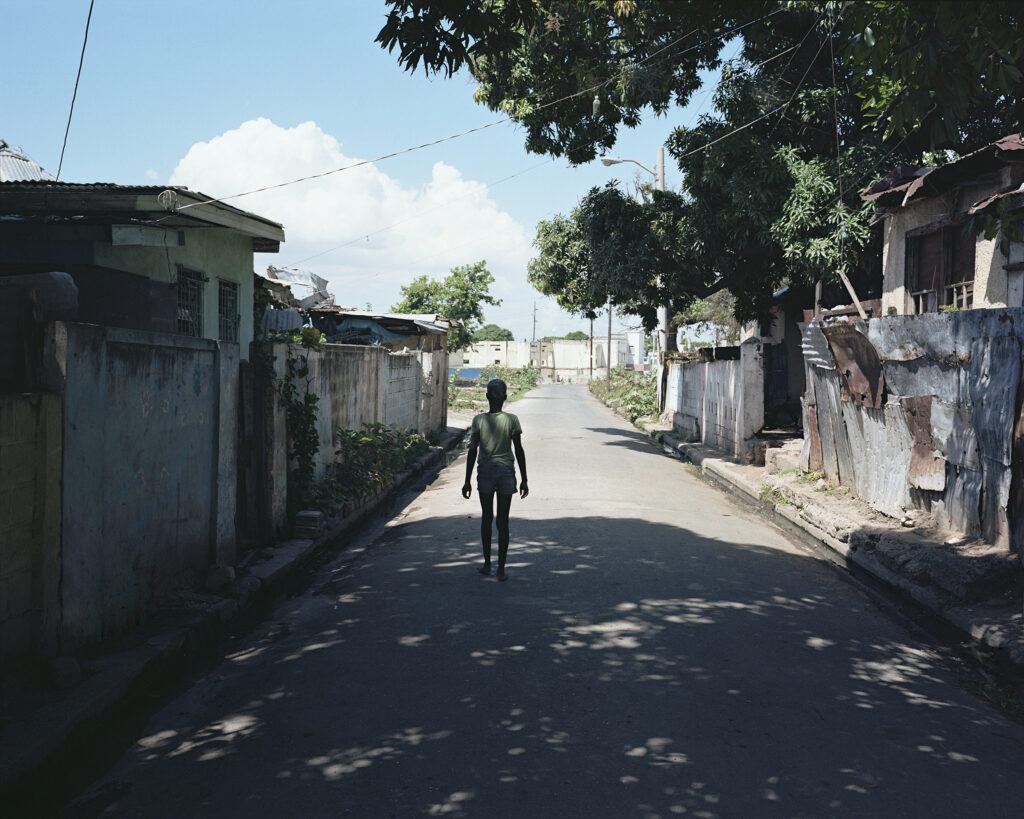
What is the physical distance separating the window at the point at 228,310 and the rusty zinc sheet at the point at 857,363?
8.83 meters

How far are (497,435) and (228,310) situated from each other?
7.15 metres

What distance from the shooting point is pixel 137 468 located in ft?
18.8

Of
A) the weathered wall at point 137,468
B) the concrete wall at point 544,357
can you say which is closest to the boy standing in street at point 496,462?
the weathered wall at point 137,468

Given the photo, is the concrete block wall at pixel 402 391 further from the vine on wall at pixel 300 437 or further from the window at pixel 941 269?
the window at pixel 941 269

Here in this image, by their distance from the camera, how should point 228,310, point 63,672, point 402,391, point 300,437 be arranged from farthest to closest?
1. point 402,391
2. point 228,310
3. point 300,437
4. point 63,672

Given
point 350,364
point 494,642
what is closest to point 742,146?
point 350,364

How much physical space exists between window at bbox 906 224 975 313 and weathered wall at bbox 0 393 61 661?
38.6ft

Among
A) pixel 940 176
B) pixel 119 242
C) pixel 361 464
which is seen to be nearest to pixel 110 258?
pixel 119 242

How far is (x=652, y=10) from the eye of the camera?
1230cm

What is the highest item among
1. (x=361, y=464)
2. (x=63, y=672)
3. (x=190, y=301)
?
(x=190, y=301)

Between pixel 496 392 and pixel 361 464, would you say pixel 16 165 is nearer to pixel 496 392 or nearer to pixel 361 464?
pixel 361 464

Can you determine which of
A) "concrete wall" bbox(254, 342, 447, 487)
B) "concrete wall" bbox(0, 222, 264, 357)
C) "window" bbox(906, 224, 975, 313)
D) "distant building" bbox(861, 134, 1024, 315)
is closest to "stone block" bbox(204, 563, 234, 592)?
"concrete wall" bbox(254, 342, 447, 487)

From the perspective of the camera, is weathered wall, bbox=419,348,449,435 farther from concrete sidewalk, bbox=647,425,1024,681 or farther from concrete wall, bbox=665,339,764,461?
concrete sidewalk, bbox=647,425,1024,681

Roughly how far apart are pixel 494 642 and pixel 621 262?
13989 millimetres
